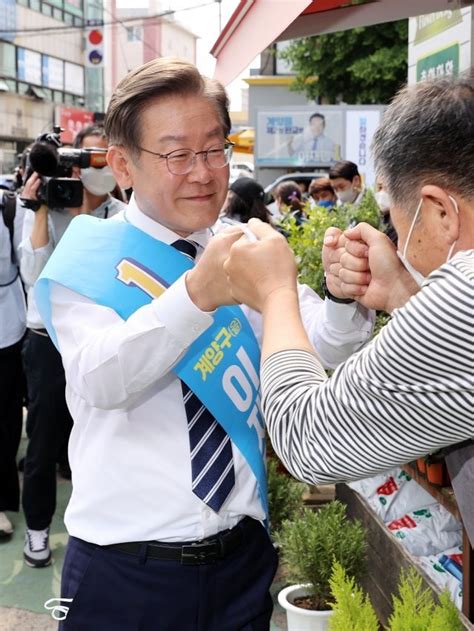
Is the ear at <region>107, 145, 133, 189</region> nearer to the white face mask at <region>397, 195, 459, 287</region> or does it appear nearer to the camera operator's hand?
the white face mask at <region>397, 195, 459, 287</region>

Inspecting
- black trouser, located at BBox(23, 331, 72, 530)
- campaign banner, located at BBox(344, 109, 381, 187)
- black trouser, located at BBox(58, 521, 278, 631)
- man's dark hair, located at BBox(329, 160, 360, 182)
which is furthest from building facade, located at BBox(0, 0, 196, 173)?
black trouser, located at BBox(58, 521, 278, 631)

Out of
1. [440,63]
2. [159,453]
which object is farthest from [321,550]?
[440,63]

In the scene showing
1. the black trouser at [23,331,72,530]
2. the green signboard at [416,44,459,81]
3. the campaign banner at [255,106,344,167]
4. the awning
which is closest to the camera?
the awning

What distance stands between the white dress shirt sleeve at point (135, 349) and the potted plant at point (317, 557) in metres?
1.72

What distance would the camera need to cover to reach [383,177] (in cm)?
151

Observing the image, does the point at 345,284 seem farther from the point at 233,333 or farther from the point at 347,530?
the point at 347,530

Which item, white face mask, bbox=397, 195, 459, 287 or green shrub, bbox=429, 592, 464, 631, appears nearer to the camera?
white face mask, bbox=397, 195, 459, 287

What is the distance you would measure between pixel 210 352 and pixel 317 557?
1611 millimetres

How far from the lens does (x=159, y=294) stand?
193cm

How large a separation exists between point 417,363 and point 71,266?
37.3 inches

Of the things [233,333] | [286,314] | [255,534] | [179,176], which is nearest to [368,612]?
[255,534]

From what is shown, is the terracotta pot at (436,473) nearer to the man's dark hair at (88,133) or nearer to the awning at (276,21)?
the awning at (276,21)

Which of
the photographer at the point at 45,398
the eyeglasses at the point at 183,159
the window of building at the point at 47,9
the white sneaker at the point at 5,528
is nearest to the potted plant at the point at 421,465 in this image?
the eyeglasses at the point at 183,159

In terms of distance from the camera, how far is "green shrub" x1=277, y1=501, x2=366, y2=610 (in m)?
3.28
